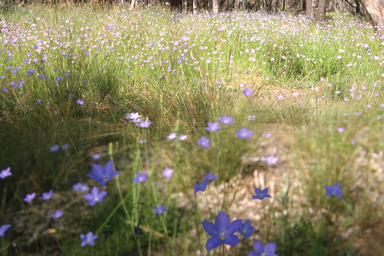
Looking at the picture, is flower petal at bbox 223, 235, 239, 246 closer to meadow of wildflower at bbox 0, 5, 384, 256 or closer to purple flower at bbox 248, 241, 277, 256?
meadow of wildflower at bbox 0, 5, 384, 256

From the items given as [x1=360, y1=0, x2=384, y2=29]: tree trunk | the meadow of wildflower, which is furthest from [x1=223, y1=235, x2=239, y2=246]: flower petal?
[x1=360, y1=0, x2=384, y2=29]: tree trunk

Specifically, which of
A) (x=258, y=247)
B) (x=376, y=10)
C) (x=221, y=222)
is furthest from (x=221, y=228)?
(x=376, y=10)

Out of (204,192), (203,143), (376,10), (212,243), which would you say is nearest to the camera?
(212,243)

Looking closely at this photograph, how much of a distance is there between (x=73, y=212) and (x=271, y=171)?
38.7 inches

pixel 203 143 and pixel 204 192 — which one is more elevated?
pixel 203 143

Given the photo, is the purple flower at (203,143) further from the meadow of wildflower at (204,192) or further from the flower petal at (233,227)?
the flower petal at (233,227)

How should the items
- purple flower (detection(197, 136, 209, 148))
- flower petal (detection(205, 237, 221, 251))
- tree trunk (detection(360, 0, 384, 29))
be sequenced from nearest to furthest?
flower petal (detection(205, 237, 221, 251)) → purple flower (detection(197, 136, 209, 148)) → tree trunk (detection(360, 0, 384, 29))

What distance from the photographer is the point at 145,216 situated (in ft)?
4.23

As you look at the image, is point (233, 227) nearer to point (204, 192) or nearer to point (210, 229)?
point (210, 229)

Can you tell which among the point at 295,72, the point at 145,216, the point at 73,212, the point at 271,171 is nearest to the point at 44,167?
the point at 73,212

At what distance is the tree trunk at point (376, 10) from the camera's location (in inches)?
262

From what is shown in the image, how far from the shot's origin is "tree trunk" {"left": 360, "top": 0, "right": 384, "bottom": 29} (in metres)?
6.64

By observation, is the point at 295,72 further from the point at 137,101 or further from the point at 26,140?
the point at 26,140

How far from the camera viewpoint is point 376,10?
22.0ft
